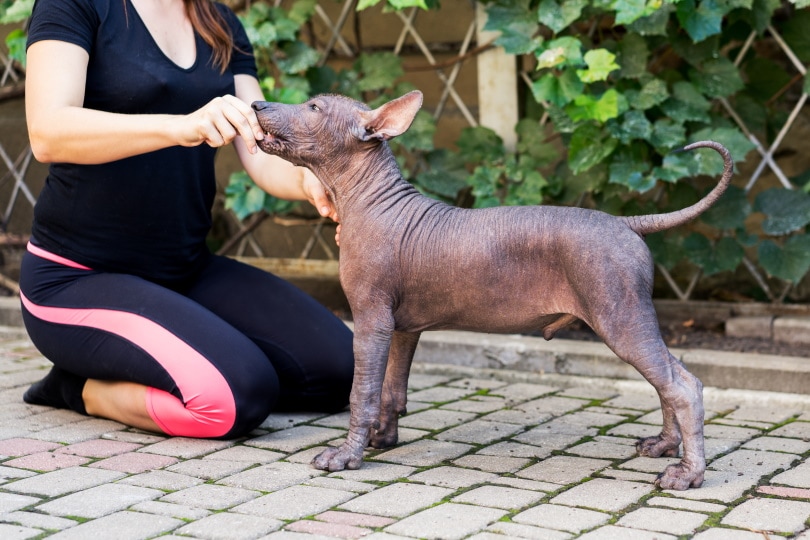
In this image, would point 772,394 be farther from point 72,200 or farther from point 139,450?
point 72,200

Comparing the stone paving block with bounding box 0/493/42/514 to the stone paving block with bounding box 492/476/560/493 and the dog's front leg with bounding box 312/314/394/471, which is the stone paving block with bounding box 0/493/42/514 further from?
the stone paving block with bounding box 492/476/560/493

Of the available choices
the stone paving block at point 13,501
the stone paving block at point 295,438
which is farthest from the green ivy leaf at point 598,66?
the stone paving block at point 13,501

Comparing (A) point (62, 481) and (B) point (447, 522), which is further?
(A) point (62, 481)

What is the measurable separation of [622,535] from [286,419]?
1675 mm

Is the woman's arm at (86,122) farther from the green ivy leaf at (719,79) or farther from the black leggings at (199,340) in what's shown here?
the green ivy leaf at (719,79)

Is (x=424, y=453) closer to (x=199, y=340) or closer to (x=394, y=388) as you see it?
(x=394, y=388)

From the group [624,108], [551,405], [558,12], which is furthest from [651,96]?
[551,405]

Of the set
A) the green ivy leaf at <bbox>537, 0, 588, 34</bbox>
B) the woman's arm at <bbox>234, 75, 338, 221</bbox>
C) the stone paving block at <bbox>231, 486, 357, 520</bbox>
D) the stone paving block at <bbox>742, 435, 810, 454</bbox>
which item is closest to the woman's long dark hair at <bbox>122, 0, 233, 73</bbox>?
the woman's arm at <bbox>234, 75, 338, 221</bbox>

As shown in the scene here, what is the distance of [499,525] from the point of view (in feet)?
9.09

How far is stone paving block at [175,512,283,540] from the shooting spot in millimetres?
2689

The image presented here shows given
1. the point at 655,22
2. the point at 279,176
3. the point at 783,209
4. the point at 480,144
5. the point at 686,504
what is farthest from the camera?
the point at 480,144

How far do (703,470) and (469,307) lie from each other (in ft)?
2.79

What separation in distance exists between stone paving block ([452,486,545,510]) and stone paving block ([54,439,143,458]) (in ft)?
4.05

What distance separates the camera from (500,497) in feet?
9.91
